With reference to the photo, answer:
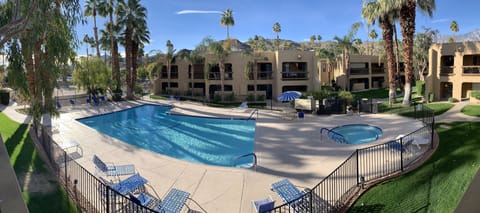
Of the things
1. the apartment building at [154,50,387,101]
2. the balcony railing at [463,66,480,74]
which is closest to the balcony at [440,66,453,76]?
the balcony railing at [463,66,480,74]

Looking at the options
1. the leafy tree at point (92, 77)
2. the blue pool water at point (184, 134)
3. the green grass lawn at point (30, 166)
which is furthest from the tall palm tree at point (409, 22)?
the leafy tree at point (92, 77)

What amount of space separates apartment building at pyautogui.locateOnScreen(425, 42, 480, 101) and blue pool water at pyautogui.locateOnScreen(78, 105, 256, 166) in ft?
59.2

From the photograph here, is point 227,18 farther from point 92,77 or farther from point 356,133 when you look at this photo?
point 356,133

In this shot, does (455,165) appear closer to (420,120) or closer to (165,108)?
(420,120)

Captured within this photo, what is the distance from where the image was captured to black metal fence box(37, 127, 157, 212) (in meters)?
7.85

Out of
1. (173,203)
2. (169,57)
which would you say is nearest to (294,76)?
(169,57)

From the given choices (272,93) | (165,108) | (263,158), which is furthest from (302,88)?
(263,158)

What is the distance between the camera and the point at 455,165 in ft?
31.9

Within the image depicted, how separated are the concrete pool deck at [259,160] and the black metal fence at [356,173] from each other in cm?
91

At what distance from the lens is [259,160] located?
13297mm

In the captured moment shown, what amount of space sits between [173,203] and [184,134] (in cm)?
1291

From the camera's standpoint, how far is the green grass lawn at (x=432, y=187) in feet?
25.7

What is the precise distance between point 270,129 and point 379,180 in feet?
32.7

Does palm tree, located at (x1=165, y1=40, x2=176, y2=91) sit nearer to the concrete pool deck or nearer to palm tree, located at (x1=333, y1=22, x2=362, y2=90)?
the concrete pool deck
